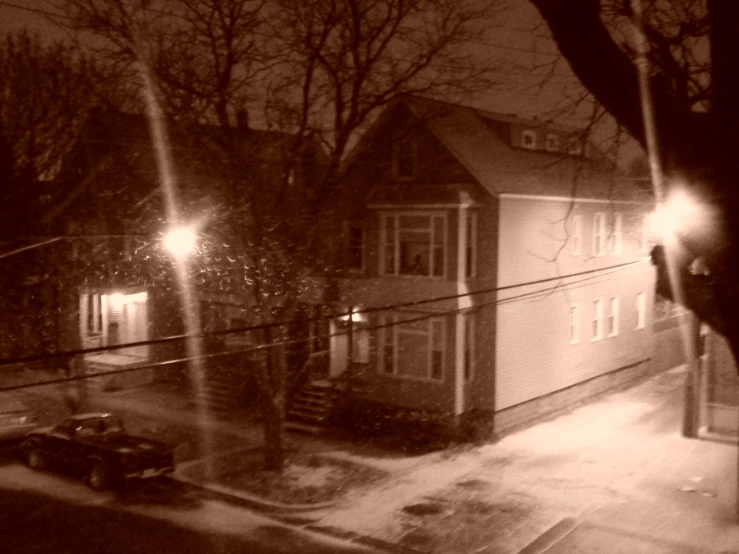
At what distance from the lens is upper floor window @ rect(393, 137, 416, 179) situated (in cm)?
2005

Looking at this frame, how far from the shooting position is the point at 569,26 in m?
4.76

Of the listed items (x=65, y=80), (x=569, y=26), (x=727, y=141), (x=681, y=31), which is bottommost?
(x=727, y=141)

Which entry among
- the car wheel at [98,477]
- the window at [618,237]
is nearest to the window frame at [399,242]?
the window at [618,237]

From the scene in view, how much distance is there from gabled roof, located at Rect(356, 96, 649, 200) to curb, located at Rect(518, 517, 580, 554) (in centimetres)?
781

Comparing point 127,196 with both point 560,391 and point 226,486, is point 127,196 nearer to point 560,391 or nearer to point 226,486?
point 226,486

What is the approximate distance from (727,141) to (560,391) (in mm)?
17533

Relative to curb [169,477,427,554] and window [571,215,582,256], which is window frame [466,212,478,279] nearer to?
window [571,215,582,256]

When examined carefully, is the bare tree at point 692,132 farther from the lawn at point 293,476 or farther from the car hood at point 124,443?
the car hood at point 124,443

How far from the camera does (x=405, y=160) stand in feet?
66.5

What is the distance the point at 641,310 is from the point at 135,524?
18.9 meters

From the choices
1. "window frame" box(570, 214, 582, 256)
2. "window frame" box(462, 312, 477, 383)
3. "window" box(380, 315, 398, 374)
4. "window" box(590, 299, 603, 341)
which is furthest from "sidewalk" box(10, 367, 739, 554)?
"window frame" box(570, 214, 582, 256)

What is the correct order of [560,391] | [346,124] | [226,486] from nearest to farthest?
[226,486], [346,124], [560,391]

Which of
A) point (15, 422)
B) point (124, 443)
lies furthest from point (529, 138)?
point (15, 422)

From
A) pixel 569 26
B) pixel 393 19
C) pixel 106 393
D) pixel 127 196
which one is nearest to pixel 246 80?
pixel 393 19
